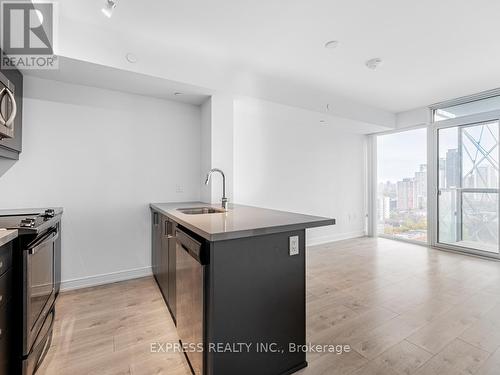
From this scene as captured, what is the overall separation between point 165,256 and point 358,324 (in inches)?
71.0

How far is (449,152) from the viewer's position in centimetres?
451

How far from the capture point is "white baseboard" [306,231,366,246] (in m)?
4.92

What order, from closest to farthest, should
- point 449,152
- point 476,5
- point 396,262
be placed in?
point 476,5
point 396,262
point 449,152

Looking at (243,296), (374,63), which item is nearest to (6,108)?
(243,296)

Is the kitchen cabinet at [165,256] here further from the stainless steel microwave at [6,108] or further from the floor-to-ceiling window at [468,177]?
the floor-to-ceiling window at [468,177]

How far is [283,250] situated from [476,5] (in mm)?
2523

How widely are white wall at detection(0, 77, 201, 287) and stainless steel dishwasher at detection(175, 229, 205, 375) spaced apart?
5.44ft

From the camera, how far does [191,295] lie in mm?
1563

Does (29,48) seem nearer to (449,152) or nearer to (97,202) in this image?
(97,202)

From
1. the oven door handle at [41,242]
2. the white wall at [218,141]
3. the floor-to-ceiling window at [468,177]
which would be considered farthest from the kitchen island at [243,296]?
the floor-to-ceiling window at [468,177]

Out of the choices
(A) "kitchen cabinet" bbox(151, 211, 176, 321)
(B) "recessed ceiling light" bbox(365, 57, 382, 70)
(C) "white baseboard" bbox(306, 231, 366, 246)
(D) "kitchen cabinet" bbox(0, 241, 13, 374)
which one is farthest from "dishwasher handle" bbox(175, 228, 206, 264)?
(C) "white baseboard" bbox(306, 231, 366, 246)

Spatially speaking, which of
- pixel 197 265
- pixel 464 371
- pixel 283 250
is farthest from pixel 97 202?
pixel 464 371

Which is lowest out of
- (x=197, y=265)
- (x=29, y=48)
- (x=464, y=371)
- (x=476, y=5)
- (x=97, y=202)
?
(x=464, y=371)

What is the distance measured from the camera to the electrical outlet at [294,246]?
161 centimetres
